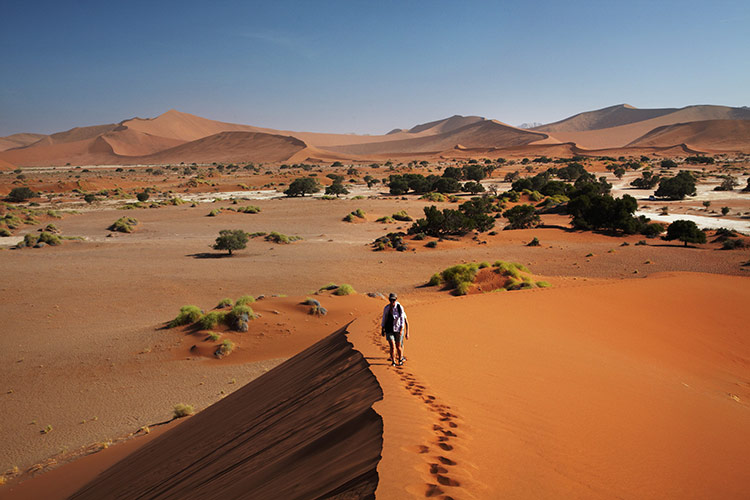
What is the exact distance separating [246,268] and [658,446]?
19.9 m

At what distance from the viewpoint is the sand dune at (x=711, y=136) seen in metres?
128

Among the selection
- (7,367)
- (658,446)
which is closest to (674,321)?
(658,446)

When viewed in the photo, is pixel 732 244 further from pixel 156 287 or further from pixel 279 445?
pixel 156 287

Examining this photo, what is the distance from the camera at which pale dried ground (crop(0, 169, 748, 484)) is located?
32.4 feet

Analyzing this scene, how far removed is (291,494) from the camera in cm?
357

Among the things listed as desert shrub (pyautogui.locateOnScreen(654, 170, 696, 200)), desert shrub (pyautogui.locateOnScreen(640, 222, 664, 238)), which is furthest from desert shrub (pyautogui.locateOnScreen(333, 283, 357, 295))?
desert shrub (pyautogui.locateOnScreen(654, 170, 696, 200))

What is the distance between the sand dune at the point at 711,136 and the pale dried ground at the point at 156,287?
5072 inches

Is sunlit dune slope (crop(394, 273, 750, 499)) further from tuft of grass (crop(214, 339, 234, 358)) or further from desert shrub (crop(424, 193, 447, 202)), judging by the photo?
desert shrub (crop(424, 193, 447, 202))

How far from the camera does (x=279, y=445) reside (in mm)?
5004

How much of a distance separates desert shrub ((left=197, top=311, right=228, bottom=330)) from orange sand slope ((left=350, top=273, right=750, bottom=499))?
5834mm

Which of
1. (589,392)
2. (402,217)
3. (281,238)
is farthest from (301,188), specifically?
(589,392)

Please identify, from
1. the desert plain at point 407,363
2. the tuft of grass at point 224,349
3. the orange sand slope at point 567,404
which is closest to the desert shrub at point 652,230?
the desert plain at point 407,363

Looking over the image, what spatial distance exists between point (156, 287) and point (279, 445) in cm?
1593

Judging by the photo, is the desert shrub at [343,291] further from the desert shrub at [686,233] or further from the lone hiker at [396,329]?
the desert shrub at [686,233]
